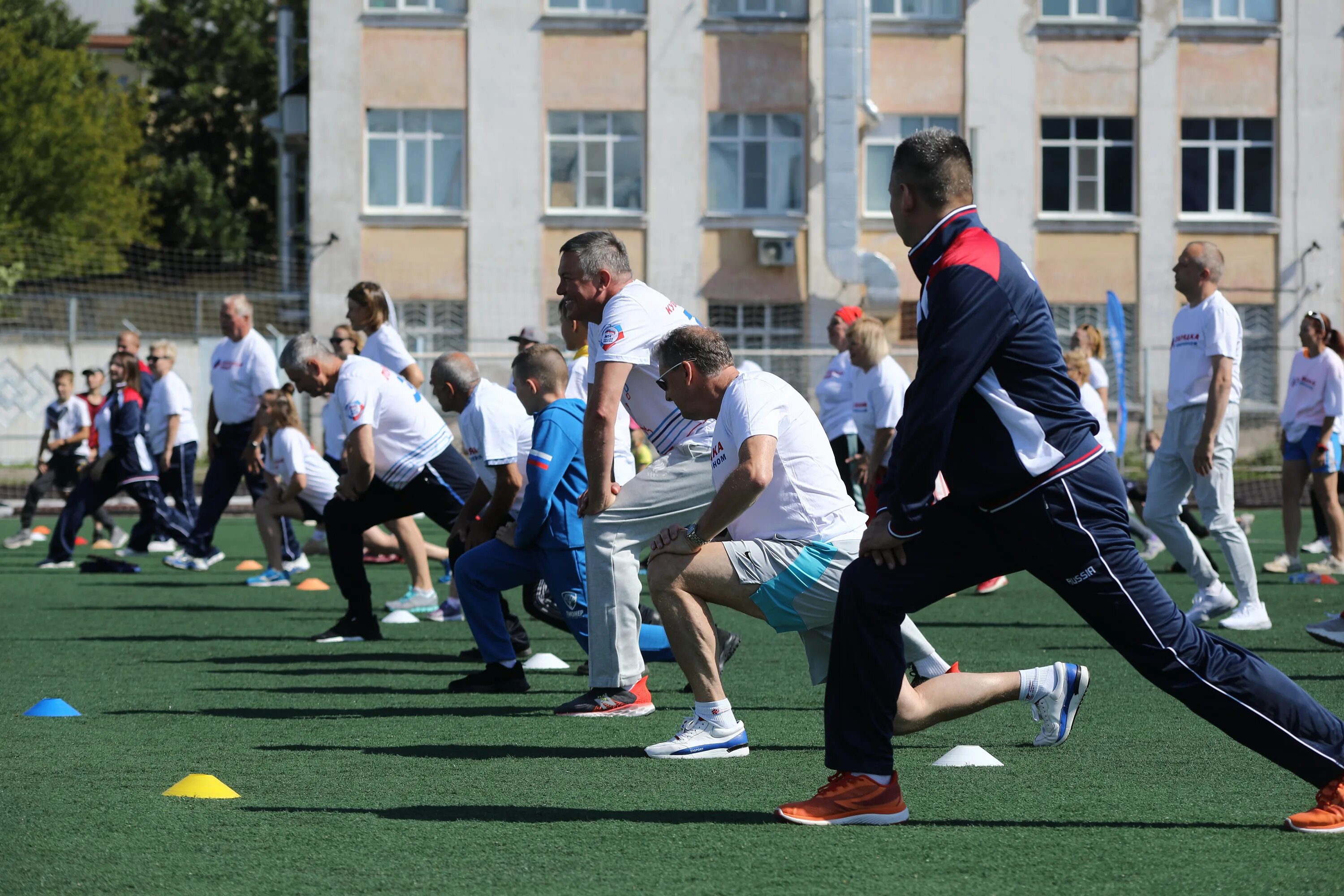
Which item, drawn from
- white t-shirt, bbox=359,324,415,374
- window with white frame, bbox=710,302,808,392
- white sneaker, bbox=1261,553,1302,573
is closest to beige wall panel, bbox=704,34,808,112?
window with white frame, bbox=710,302,808,392

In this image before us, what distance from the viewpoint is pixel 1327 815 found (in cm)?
433

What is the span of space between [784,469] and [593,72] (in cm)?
2546

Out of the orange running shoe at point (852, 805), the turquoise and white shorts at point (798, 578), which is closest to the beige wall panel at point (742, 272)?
the turquoise and white shorts at point (798, 578)

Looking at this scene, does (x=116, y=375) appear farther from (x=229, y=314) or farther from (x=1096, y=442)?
(x=1096, y=442)

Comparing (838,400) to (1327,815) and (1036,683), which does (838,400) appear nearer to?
(1036,683)

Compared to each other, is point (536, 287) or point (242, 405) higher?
point (536, 287)

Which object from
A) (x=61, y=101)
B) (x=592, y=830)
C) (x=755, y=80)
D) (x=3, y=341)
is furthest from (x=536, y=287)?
(x=592, y=830)

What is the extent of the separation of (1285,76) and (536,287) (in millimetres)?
14399

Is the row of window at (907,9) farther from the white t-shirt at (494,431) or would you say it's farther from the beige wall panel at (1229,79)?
the white t-shirt at (494,431)

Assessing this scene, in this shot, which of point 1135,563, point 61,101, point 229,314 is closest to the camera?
point 1135,563

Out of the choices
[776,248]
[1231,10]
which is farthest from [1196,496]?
[1231,10]

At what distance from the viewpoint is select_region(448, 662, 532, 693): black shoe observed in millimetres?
7426

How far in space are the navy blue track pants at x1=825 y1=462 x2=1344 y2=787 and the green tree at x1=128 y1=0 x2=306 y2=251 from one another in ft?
160

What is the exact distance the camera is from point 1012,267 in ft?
14.2
